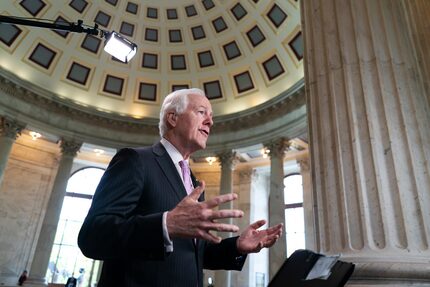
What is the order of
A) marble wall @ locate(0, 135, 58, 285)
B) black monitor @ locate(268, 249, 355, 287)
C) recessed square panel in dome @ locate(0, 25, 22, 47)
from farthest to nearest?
marble wall @ locate(0, 135, 58, 285)
recessed square panel in dome @ locate(0, 25, 22, 47)
black monitor @ locate(268, 249, 355, 287)

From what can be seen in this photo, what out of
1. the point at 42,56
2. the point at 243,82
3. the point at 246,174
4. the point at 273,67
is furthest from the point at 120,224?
the point at 246,174

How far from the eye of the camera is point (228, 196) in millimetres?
1681

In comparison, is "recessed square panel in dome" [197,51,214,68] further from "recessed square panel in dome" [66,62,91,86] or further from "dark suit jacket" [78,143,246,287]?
"dark suit jacket" [78,143,246,287]

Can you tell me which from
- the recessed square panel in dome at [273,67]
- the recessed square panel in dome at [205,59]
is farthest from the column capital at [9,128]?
the recessed square panel in dome at [273,67]

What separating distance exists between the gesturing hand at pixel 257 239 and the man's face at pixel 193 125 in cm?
75

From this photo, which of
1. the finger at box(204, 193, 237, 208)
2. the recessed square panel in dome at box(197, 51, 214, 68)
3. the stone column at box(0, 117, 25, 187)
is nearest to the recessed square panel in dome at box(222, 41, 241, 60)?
the recessed square panel in dome at box(197, 51, 214, 68)

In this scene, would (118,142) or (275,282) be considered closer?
(275,282)

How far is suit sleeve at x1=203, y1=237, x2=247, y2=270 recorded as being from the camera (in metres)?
2.54

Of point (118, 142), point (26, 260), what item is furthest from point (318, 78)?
point (26, 260)

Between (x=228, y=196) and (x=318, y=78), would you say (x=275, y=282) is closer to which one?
(x=228, y=196)

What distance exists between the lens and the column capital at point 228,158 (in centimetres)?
1756

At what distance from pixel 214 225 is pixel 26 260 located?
21421 millimetres

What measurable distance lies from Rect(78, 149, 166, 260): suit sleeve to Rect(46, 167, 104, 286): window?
20.7m

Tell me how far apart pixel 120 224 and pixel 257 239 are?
1150 mm
